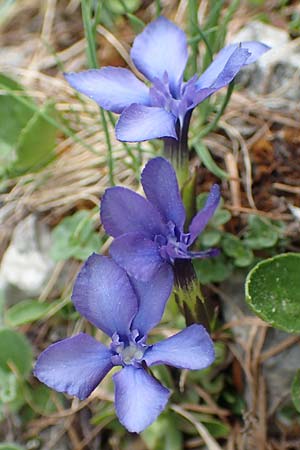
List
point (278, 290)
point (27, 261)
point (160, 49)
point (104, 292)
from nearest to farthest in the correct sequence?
point (104, 292) < point (278, 290) < point (160, 49) < point (27, 261)

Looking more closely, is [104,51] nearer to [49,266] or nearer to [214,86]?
[49,266]

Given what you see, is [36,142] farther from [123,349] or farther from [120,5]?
[123,349]

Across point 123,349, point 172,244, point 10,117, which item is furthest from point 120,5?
point 123,349

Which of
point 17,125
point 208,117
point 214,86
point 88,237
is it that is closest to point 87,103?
point 17,125

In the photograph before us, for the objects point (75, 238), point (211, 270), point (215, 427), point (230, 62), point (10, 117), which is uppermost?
point (230, 62)

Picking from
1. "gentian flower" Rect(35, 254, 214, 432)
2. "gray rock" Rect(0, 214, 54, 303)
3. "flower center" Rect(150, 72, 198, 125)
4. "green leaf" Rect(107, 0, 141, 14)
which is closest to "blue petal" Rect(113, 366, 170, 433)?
"gentian flower" Rect(35, 254, 214, 432)

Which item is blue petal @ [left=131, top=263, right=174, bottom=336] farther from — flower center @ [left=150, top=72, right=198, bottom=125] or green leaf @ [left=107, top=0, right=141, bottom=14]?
green leaf @ [left=107, top=0, right=141, bottom=14]
